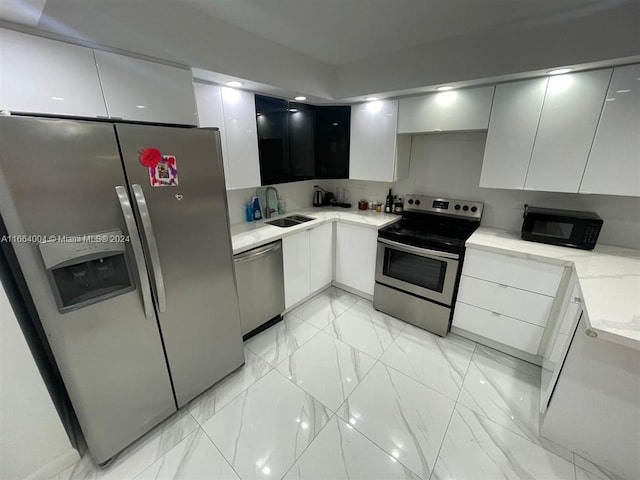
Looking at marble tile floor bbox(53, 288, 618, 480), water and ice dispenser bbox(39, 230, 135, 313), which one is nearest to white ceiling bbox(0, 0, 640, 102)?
water and ice dispenser bbox(39, 230, 135, 313)

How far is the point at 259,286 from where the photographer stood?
2176 mm

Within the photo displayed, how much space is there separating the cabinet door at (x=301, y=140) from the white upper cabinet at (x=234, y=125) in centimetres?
46

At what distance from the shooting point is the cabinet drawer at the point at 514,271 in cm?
175

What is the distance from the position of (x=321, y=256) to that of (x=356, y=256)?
1.25ft

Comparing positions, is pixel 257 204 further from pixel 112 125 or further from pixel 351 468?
pixel 351 468

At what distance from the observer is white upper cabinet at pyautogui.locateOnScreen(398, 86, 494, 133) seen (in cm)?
201

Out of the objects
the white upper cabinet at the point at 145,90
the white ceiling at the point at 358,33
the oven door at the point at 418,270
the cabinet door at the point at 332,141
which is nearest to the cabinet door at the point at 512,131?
the white ceiling at the point at 358,33

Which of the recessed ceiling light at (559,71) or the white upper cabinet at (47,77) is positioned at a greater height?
the recessed ceiling light at (559,71)

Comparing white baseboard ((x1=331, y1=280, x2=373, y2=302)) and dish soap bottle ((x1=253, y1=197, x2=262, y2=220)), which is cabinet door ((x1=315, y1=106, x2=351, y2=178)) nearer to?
dish soap bottle ((x1=253, y1=197, x2=262, y2=220))

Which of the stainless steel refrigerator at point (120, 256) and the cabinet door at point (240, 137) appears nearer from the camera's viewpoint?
the stainless steel refrigerator at point (120, 256)

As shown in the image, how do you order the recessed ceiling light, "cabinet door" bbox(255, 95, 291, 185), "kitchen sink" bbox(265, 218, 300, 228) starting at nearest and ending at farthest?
the recessed ceiling light, "cabinet door" bbox(255, 95, 291, 185), "kitchen sink" bbox(265, 218, 300, 228)

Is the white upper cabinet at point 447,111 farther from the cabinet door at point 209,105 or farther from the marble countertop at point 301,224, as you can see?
the cabinet door at point 209,105

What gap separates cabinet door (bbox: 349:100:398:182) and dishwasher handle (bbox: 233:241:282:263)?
124 cm

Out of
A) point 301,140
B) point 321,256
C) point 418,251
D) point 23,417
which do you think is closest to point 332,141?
point 301,140
